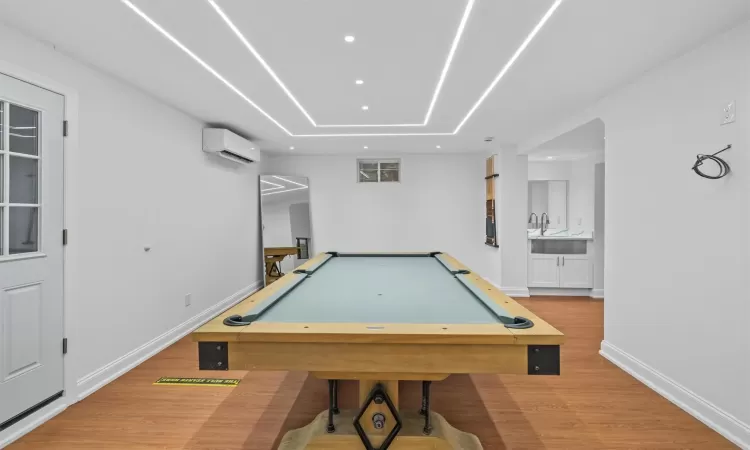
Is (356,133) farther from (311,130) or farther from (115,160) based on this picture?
(115,160)

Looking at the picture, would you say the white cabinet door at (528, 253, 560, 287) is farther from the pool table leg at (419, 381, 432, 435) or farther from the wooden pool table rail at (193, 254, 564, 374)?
the wooden pool table rail at (193, 254, 564, 374)

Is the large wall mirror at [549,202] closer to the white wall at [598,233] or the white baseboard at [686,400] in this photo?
the white wall at [598,233]

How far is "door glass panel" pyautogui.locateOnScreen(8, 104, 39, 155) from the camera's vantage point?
2.10 m

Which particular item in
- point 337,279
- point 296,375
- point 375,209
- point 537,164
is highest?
point 537,164

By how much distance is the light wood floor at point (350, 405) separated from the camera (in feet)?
6.68

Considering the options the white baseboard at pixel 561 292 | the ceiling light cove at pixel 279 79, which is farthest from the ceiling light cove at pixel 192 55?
the white baseboard at pixel 561 292

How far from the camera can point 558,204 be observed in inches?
255

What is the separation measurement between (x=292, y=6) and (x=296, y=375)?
2492mm

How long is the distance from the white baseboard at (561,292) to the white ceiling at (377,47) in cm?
299

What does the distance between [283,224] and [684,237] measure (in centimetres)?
508

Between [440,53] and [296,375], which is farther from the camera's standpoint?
[296,375]

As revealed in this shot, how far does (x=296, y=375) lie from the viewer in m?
2.88

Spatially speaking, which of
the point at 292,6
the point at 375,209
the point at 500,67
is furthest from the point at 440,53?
the point at 375,209

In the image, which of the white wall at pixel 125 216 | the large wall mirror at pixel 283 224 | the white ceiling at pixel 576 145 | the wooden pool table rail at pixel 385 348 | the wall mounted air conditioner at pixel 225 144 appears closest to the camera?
the wooden pool table rail at pixel 385 348
